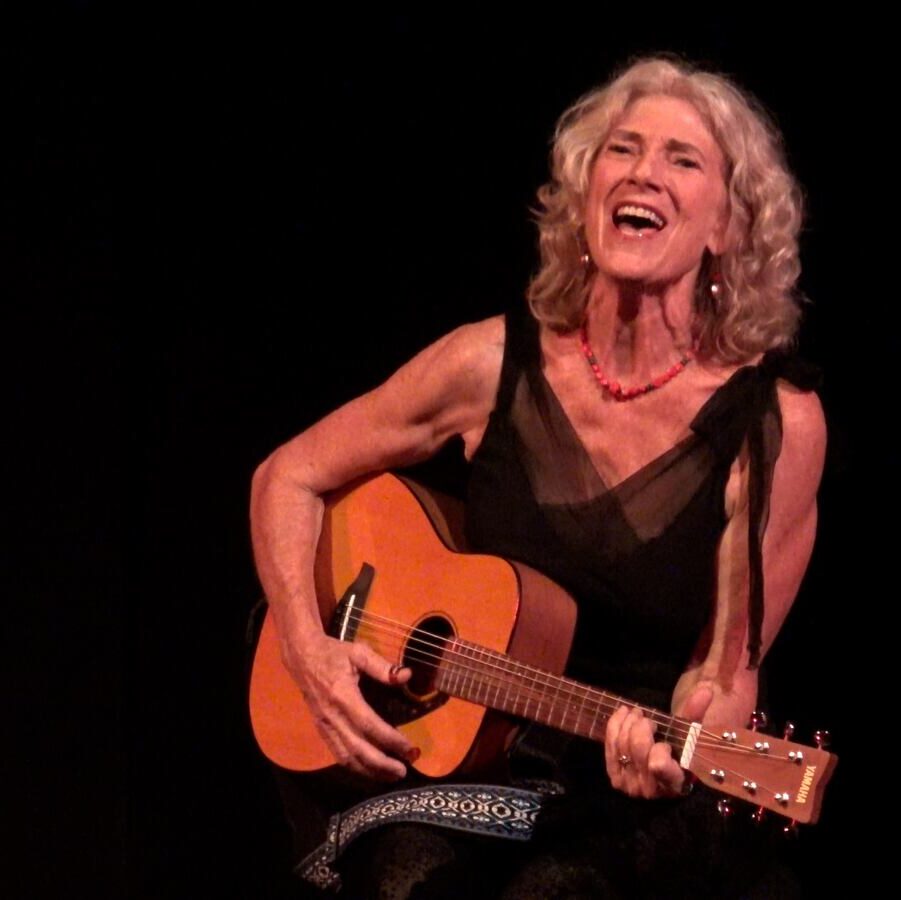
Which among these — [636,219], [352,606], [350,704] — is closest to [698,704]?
[350,704]

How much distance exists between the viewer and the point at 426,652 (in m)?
2.29

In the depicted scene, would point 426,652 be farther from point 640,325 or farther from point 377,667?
point 640,325

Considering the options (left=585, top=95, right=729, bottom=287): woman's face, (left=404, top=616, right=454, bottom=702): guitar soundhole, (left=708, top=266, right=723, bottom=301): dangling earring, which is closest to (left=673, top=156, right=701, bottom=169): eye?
(left=585, top=95, right=729, bottom=287): woman's face

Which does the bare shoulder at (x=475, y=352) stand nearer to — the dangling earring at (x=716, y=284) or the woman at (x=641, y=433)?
the woman at (x=641, y=433)

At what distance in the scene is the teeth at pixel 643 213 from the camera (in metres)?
2.29

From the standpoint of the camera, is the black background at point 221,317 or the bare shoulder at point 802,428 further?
the black background at point 221,317

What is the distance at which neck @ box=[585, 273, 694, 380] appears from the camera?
2365 millimetres

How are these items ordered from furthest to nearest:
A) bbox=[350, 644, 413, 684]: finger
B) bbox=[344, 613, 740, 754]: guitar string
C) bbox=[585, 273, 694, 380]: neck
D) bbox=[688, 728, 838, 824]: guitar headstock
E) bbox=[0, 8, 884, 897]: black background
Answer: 1. bbox=[0, 8, 884, 897]: black background
2. bbox=[585, 273, 694, 380]: neck
3. bbox=[350, 644, 413, 684]: finger
4. bbox=[344, 613, 740, 754]: guitar string
5. bbox=[688, 728, 838, 824]: guitar headstock

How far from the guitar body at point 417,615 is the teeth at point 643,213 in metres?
0.57

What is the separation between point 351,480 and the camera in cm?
254

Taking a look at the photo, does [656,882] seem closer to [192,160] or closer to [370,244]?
[370,244]

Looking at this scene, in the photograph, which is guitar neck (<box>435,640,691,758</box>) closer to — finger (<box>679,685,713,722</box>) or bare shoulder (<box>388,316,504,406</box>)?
finger (<box>679,685,713,722</box>)

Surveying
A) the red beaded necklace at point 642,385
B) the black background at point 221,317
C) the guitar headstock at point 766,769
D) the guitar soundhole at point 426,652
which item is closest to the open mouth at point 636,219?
the red beaded necklace at point 642,385

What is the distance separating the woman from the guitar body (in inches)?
2.1
